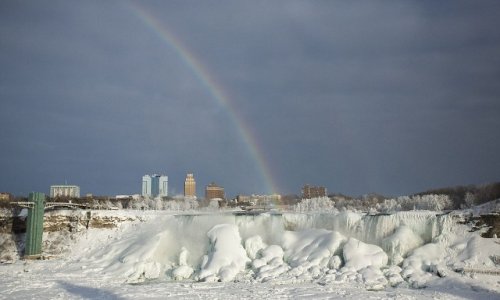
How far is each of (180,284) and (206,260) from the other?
4198 millimetres

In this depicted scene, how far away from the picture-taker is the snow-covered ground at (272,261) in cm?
2846

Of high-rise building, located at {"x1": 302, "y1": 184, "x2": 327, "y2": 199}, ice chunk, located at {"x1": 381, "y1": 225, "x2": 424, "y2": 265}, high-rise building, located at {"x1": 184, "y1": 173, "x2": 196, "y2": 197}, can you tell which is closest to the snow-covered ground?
ice chunk, located at {"x1": 381, "y1": 225, "x2": 424, "y2": 265}

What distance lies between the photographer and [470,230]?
34250 mm

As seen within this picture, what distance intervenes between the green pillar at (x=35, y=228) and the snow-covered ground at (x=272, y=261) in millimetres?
1906

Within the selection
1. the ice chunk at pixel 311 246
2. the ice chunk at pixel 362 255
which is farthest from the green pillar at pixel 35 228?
the ice chunk at pixel 362 255

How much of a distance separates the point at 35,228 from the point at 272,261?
2001cm

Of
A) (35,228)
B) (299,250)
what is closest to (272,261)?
(299,250)

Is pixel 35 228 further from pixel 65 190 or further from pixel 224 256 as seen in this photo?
pixel 65 190

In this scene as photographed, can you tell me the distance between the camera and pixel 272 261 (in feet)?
114

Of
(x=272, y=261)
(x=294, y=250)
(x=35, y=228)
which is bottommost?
(x=272, y=261)

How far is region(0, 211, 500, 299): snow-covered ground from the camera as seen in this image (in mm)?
28463

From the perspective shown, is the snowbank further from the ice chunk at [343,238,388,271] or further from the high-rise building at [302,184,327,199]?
the high-rise building at [302,184,327,199]

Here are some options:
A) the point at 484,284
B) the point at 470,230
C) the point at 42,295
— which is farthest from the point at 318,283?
the point at 42,295

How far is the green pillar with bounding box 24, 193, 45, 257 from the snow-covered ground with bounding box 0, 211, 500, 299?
6.25 ft
